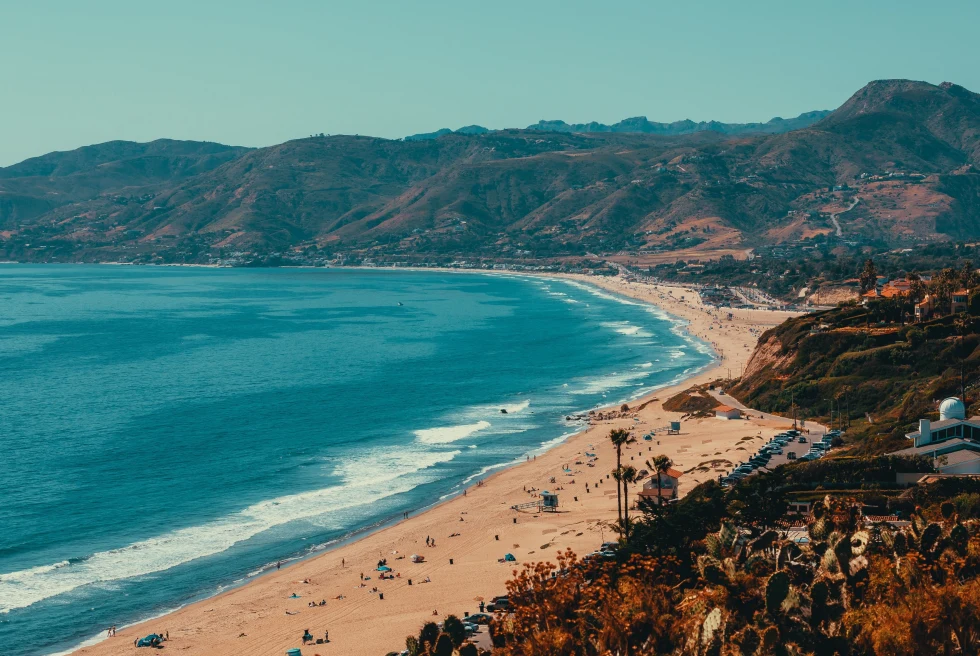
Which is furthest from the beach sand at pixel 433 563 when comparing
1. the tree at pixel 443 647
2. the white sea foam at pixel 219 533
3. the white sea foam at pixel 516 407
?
the white sea foam at pixel 516 407

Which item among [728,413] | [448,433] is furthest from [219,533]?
[728,413]

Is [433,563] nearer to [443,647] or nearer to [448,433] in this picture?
[443,647]

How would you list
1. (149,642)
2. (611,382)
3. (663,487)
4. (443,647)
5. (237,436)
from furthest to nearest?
1. (611,382)
2. (237,436)
3. (663,487)
4. (149,642)
5. (443,647)

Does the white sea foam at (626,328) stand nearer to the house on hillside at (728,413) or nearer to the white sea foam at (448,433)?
the white sea foam at (448,433)

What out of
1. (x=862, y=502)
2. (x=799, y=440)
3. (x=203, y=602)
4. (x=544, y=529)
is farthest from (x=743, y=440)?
(x=203, y=602)

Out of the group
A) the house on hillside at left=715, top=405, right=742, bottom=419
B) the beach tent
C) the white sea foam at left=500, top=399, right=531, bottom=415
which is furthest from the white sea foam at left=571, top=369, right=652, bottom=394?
the beach tent

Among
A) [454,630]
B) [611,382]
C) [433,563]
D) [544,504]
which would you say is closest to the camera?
[454,630]

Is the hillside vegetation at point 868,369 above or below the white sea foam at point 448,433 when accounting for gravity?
above
